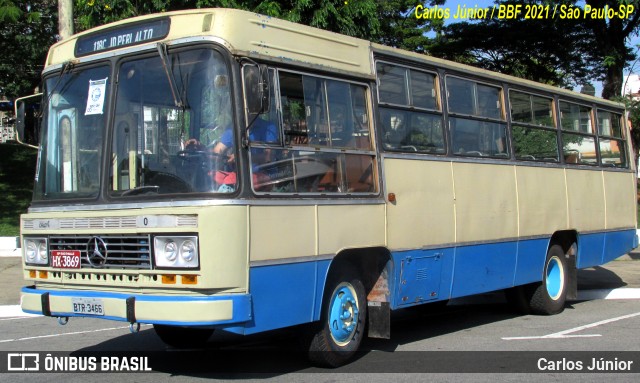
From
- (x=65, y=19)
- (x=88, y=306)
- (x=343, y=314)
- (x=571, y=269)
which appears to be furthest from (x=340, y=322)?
(x=65, y=19)

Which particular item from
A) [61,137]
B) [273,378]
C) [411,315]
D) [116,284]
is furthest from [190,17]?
[411,315]

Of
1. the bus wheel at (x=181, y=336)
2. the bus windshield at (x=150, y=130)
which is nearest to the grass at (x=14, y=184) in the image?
the bus wheel at (x=181, y=336)

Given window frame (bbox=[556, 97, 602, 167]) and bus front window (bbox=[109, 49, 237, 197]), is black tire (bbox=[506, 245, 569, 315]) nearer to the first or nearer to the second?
window frame (bbox=[556, 97, 602, 167])

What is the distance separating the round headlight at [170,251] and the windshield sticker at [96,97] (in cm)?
153

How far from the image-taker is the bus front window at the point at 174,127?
6082mm

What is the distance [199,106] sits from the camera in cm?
620

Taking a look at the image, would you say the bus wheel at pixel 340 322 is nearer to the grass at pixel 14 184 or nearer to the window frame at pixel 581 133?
the window frame at pixel 581 133

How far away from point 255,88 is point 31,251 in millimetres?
2699

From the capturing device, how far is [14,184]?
25562 mm

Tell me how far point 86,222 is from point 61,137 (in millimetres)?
1086

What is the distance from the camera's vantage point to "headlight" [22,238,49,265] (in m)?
6.80

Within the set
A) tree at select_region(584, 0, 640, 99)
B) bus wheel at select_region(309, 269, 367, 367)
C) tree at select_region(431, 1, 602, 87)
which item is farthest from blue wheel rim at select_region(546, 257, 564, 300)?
tree at select_region(431, 1, 602, 87)

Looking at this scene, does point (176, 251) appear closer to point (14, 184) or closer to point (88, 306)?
point (88, 306)

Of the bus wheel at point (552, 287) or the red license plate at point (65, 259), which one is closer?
the red license plate at point (65, 259)
